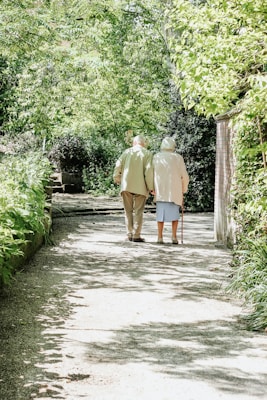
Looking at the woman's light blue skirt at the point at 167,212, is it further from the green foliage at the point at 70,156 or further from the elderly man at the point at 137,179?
the green foliage at the point at 70,156

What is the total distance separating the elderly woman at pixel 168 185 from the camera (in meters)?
10.4

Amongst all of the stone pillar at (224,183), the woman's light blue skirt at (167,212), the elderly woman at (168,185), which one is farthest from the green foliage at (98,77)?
the woman's light blue skirt at (167,212)

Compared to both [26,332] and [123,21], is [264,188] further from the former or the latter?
[123,21]

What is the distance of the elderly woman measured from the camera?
1043 centimetres

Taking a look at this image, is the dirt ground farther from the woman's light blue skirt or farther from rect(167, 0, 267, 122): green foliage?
rect(167, 0, 267, 122): green foliage

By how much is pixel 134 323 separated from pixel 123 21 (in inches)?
761

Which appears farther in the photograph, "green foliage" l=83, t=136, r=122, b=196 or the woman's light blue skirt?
"green foliage" l=83, t=136, r=122, b=196

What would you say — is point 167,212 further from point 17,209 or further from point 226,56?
point 226,56

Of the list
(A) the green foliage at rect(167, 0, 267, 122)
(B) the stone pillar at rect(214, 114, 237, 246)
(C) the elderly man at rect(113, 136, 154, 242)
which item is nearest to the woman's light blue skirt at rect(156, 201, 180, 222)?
(C) the elderly man at rect(113, 136, 154, 242)

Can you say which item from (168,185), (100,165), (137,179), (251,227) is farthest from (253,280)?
(100,165)

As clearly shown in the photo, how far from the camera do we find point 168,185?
34.3 ft

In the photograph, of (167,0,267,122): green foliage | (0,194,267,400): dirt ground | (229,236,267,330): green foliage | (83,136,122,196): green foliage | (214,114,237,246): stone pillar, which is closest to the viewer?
(0,194,267,400): dirt ground

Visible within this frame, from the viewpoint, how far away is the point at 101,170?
814 inches

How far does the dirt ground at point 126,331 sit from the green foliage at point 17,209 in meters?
0.43
